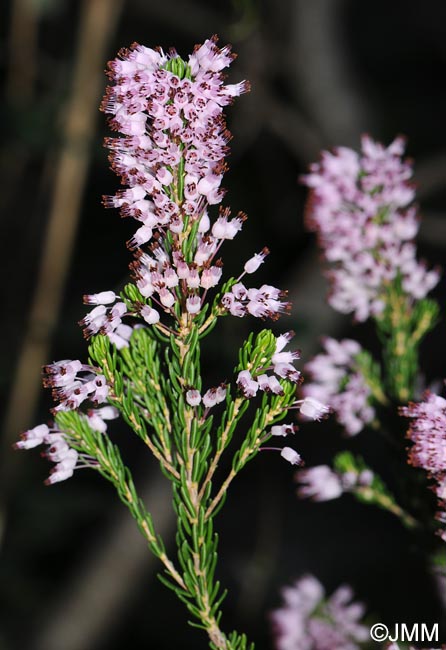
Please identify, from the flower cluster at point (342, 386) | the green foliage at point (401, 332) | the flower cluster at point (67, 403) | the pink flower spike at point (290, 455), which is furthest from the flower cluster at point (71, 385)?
the green foliage at point (401, 332)

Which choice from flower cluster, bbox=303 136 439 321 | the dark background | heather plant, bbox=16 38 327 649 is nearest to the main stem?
heather plant, bbox=16 38 327 649

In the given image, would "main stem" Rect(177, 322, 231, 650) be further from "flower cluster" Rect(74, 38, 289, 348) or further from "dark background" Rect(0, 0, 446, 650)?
"dark background" Rect(0, 0, 446, 650)

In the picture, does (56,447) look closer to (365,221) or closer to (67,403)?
(67,403)

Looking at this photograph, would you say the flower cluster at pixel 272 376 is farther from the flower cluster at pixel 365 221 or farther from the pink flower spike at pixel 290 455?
the flower cluster at pixel 365 221

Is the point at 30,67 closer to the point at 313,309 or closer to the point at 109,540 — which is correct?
the point at 313,309

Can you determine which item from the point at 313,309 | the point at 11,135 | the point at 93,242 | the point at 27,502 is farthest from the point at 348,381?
the point at 93,242

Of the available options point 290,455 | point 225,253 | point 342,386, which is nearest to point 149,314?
point 290,455
